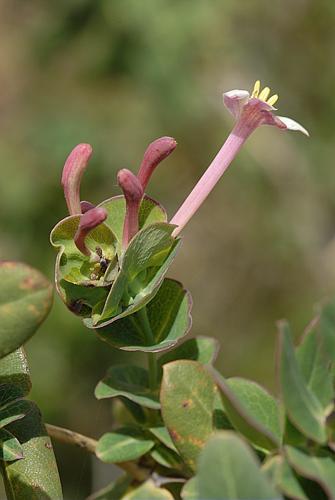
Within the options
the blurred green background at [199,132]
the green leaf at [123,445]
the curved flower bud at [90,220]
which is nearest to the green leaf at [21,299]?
the curved flower bud at [90,220]

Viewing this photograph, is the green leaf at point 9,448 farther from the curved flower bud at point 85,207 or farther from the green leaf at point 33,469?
the curved flower bud at point 85,207

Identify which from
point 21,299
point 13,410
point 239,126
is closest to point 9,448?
point 13,410

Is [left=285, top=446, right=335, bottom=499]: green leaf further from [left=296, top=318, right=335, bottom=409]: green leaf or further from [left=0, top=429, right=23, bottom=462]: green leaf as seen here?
[left=0, top=429, right=23, bottom=462]: green leaf

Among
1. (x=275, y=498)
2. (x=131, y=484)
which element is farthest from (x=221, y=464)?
(x=131, y=484)

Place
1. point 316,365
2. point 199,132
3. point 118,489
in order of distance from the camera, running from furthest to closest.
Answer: point 199,132 < point 118,489 < point 316,365

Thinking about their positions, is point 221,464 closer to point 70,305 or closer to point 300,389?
point 300,389

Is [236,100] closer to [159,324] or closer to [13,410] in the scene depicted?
[159,324]
